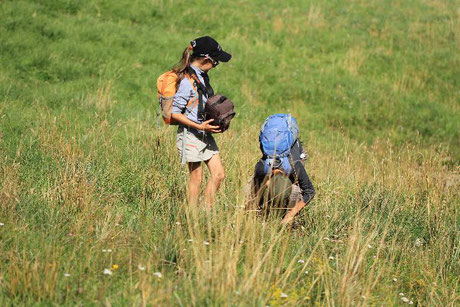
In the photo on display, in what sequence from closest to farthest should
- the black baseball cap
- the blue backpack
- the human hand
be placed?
the blue backpack, the human hand, the black baseball cap

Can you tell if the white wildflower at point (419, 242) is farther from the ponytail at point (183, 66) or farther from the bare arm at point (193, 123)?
the ponytail at point (183, 66)

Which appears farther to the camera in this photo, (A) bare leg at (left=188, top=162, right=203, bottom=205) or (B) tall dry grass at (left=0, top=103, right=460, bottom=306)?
(A) bare leg at (left=188, top=162, right=203, bottom=205)

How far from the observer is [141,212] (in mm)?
4793

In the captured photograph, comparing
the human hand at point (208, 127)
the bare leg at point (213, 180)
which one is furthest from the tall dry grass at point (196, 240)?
the human hand at point (208, 127)

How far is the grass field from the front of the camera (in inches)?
148

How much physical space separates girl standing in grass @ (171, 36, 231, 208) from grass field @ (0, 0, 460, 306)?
9.2 inches

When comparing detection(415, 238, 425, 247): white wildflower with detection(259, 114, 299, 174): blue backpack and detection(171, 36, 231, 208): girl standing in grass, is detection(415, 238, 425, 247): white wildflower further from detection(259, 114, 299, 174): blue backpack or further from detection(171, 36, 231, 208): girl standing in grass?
detection(171, 36, 231, 208): girl standing in grass

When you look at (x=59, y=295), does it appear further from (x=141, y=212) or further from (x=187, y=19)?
(x=187, y=19)

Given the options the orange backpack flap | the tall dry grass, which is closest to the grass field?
the tall dry grass

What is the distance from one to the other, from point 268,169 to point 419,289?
4.92ft

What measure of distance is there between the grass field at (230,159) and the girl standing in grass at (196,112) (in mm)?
233

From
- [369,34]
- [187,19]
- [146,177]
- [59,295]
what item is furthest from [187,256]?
[369,34]

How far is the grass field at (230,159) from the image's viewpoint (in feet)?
12.3

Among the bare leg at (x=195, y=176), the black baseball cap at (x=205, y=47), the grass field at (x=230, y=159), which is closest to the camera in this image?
the grass field at (x=230, y=159)
